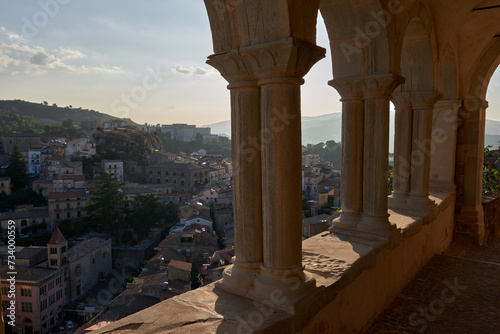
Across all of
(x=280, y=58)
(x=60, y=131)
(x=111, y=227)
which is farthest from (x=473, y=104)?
(x=60, y=131)

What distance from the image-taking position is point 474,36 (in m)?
6.57

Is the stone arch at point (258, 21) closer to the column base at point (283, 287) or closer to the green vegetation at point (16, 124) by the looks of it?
the column base at point (283, 287)

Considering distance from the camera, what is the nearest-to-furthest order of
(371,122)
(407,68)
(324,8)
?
(324,8) → (371,122) → (407,68)

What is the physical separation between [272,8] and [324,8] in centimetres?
167

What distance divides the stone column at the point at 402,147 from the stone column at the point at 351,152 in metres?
1.69

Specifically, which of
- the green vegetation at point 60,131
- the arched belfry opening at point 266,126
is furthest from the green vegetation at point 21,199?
the arched belfry opening at point 266,126

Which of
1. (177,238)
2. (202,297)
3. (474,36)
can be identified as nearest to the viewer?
(202,297)

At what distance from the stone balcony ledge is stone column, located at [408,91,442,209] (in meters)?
0.50

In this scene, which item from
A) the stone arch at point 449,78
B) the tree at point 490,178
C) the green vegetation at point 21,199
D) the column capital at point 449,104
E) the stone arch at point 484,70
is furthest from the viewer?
the green vegetation at point 21,199

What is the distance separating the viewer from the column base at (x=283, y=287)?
237 centimetres

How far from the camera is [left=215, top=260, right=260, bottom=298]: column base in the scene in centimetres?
259

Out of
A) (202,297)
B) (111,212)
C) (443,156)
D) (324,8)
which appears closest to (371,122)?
(324,8)

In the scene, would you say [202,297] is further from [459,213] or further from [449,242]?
[459,213]

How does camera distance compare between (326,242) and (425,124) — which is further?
(425,124)
